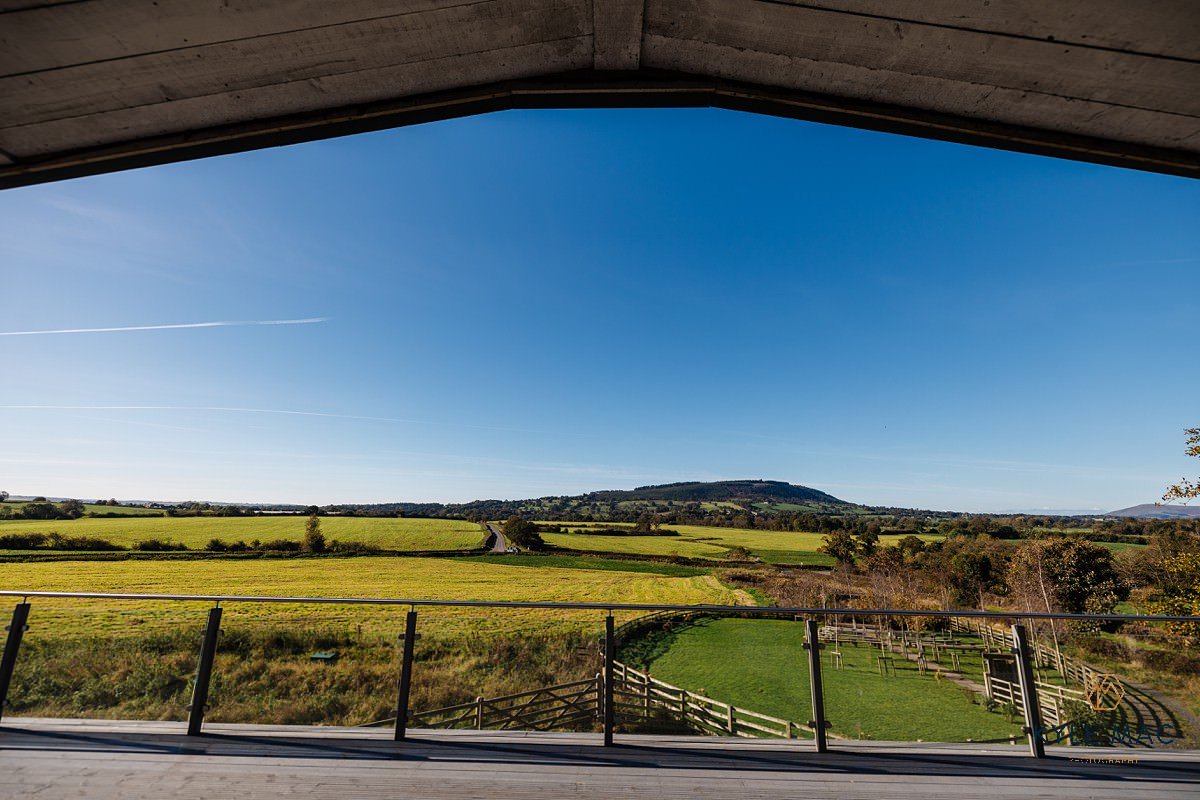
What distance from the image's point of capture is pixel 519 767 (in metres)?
2.91

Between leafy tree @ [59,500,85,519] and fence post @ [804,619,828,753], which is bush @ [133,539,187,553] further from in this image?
fence post @ [804,619,828,753]

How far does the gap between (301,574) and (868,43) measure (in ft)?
181

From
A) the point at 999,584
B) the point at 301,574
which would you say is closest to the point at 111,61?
the point at 301,574

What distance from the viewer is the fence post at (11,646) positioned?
346 centimetres

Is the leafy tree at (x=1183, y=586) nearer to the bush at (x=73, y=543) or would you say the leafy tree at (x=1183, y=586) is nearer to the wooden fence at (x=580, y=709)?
the wooden fence at (x=580, y=709)

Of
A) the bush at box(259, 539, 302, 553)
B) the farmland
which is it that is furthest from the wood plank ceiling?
the bush at box(259, 539, 302, 553)

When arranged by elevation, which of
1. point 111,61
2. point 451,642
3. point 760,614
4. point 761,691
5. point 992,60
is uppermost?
point 992,60

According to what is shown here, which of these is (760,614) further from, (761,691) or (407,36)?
(407,36)

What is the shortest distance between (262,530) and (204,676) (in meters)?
67.5

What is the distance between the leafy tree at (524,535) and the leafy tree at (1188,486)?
57.5m

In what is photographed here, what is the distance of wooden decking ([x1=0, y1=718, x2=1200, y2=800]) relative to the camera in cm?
264

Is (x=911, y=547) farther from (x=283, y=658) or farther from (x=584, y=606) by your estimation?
(x=283, y=658)

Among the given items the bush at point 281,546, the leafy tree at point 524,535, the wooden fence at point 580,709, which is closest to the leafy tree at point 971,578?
the leafy tree at point 524,535

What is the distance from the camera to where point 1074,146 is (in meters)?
2.93
